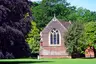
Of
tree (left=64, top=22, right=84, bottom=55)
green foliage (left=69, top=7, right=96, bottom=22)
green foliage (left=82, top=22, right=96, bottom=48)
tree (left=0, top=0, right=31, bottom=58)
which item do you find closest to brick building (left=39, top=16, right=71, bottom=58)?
tree (left=64, top=22, right=84, bottom=55)

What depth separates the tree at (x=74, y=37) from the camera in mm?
60781

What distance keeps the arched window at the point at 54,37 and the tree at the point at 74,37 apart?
4887 mm

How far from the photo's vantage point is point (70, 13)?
100 meters

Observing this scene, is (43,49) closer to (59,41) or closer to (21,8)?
(59,41)

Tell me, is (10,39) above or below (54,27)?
below

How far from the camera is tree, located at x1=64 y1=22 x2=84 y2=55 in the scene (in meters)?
60.8

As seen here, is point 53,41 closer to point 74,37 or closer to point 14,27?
point 74,37

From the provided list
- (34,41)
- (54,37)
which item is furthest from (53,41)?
(34,41)

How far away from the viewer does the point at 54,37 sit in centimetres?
6669

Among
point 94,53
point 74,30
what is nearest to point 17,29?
point 74,30

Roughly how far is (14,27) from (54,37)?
31345mm

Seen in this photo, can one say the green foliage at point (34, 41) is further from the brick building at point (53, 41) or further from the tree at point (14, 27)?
the tree at point (14, 27)

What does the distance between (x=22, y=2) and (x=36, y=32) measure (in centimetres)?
3737

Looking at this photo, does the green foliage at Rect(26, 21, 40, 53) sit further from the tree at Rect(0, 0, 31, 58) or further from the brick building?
the tree at Rect(0, 0, 31, 58)
